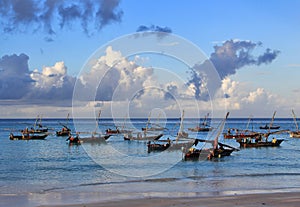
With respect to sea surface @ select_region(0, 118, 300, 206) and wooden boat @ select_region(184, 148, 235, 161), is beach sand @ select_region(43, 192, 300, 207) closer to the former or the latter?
sea surface @ select_region(0, 118, 300, 206)

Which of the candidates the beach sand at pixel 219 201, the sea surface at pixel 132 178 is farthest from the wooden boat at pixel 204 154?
the beach sand at pixel 219 201

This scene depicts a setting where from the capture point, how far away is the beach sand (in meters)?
23.1

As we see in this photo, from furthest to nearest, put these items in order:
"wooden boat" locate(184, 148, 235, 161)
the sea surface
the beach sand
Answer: "wooden boat" locate(184, 148, 235, 161) < the sea surface < the beach sand

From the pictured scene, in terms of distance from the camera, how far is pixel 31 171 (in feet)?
144

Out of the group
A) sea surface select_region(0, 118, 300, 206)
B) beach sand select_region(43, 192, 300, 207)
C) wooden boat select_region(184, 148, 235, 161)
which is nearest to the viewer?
beach sand select_region(43, 192, 300, 207)

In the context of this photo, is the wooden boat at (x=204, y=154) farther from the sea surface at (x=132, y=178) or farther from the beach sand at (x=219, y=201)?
the beach sand at (x=219, y=201)

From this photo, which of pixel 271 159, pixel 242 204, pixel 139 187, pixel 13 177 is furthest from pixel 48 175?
pixel 271 159

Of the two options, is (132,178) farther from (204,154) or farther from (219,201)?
(204,154)

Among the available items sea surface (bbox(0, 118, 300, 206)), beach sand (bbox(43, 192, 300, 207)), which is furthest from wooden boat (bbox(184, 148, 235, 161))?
beach sand (bbox(43, 192, 300, 207))

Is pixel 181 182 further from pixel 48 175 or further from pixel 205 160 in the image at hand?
pixel 205 160

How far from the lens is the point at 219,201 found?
24281mm

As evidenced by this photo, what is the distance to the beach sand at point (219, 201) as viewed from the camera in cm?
2313

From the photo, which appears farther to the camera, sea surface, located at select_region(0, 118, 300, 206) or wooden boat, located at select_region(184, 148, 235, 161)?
wooden boat, located at select_region(184, 148, 235, 161)

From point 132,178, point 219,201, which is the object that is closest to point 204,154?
point 132,178
